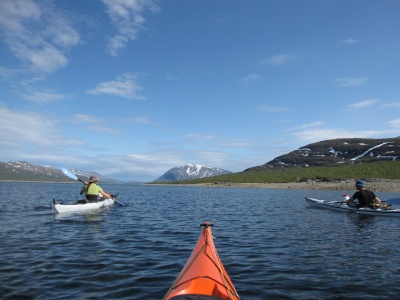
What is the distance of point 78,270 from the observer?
9156 millimetres

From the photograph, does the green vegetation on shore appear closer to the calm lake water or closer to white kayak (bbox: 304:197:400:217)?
white kayak (bbox: 304:197:400:217)

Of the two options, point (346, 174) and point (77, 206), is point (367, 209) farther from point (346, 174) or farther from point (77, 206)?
point (346, 174)

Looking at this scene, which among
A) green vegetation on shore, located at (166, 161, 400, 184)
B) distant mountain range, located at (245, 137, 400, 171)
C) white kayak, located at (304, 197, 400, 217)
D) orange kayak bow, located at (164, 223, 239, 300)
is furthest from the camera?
distant mountain range, located at (245, 137, 400, 171)

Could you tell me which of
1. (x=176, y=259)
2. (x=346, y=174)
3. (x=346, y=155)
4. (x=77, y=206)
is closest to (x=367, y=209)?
(x=176, y=259)

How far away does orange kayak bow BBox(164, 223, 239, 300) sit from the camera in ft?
19.8

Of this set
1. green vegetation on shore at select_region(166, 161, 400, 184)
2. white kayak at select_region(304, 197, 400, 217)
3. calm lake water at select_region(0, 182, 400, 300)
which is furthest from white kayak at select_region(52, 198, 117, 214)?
green vegetation on shore at select_region(166, 161, 400, 184)

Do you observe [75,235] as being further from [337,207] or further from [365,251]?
[337,207]

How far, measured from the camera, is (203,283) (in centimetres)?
634

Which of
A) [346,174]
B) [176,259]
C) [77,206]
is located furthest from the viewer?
[346,174]

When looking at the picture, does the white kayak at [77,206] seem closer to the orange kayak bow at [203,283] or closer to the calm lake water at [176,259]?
the calm lake water at [176,259]

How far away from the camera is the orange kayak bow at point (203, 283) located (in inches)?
238

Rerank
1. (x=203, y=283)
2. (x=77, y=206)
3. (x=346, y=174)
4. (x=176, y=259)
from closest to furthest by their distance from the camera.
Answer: (x=203, y=283) < (x=176, y=259) < (x=77, y=206) < (x=346, y=174)

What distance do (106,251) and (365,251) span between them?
1007cm

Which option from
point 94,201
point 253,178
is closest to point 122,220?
point 94,201
